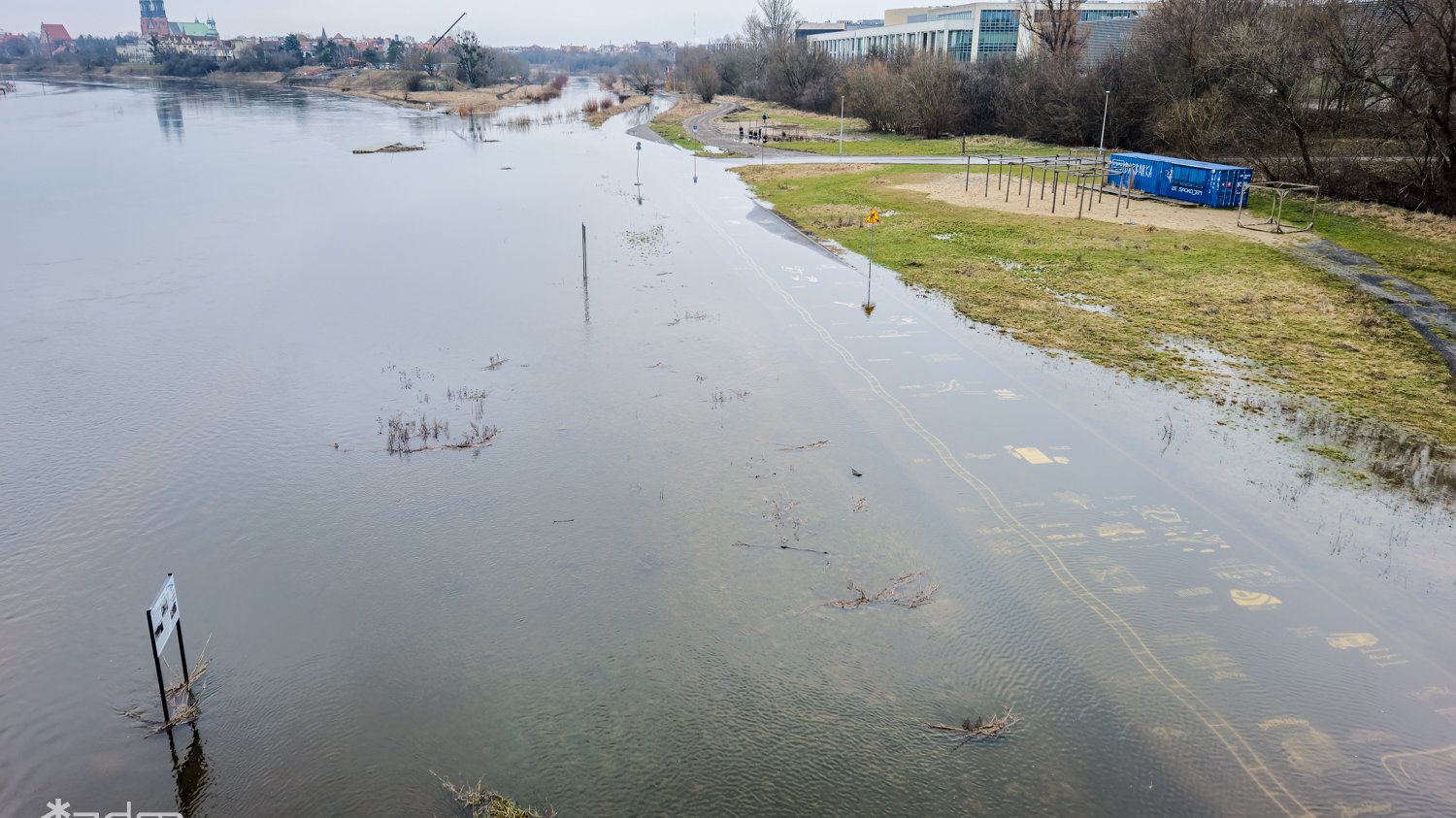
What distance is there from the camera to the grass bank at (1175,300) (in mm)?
19484

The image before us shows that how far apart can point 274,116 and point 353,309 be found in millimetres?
85168

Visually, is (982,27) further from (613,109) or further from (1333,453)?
(1333,453)

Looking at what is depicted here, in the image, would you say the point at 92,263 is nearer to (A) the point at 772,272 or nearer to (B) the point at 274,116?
(A) the point at 772,272

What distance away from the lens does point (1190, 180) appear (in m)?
40.3

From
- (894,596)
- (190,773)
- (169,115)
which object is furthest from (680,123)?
(190,773)

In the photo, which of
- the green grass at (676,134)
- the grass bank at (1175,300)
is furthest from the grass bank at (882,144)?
the grass bank at (1175,300)

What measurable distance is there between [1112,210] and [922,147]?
29413 mm

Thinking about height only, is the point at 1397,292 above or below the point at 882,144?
below

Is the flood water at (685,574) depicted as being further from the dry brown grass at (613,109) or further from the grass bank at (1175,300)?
the dry brown grass at (613,109)

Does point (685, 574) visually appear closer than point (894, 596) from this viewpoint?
No

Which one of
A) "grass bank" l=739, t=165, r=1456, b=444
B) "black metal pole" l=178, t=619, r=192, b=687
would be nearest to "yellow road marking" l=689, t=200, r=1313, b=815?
"grass bank" l=739, t=165, r=1456, b=444

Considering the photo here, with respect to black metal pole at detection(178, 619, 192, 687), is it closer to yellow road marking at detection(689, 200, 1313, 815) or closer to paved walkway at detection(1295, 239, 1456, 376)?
yellow road marking at detection(689, 200, 1313, 815)

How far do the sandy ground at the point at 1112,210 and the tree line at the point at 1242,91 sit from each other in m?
6.87

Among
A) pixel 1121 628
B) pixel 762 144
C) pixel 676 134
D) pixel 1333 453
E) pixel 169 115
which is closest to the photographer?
pixel 1121 628
